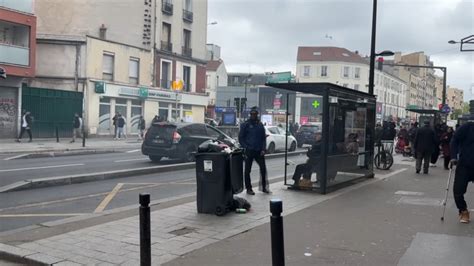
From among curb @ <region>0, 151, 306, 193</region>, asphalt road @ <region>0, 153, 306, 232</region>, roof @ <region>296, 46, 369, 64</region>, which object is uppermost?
roof @ <region>296, 46, 369, 64</region>

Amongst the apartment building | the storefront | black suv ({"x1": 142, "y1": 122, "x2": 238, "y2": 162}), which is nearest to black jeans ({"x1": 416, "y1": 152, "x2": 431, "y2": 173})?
black suv ({"x1": 142, "y1": 122, "x2": 238, "y2": 162})

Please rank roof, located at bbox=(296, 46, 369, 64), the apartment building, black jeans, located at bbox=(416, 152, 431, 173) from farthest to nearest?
roof, located at bbox=(296, 46, 369, 64)
the apartment building
black jeans, located at bbox=(416, 152, 431, 173)

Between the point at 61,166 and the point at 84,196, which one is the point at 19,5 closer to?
the point at 61,166

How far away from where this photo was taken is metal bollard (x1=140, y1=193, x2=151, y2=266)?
477 cm

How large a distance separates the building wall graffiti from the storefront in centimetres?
618

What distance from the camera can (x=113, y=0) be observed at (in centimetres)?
3894

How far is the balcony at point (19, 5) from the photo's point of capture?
2653 centimetres

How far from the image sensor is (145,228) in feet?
15.7

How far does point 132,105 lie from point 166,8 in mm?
9404

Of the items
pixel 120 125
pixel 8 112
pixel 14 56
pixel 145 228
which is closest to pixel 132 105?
pixel 120 125

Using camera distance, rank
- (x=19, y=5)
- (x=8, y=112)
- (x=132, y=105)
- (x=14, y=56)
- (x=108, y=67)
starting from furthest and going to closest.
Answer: (x=132, y=105) → (x=108, y=67) → (x=8, y=112) → (x=19, y=5) → (x=14, y=56)

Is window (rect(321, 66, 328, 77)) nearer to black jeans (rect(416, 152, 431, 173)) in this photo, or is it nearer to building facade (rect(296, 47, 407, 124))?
building facade (rect(296, 47, 407, 124))

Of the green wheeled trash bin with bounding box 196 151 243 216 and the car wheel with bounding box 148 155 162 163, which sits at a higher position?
the green wheeled trash bin with bounding box 196 151 243 216

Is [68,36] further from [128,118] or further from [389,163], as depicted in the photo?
[389,163]
